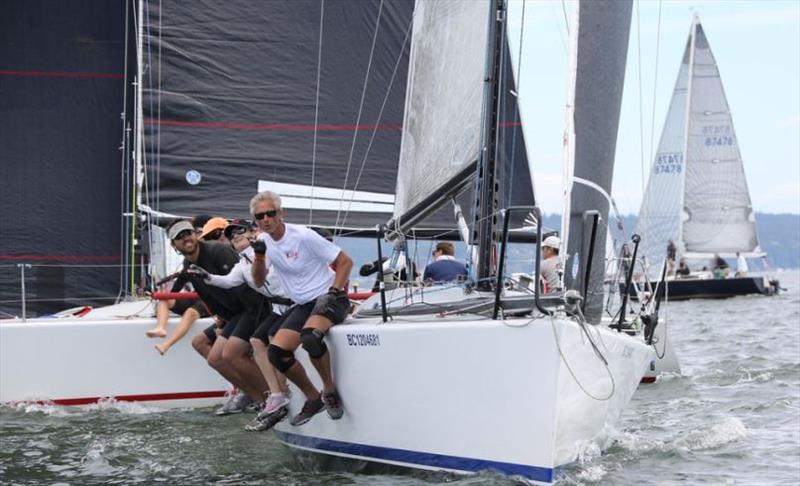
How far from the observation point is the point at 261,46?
13.2 meters

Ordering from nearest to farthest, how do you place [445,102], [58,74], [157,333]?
1. [445,102]
2. [157,333]
3. [58,74]

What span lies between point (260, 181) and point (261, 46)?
141 centimetres

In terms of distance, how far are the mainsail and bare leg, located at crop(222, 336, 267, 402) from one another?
34899 millimetres

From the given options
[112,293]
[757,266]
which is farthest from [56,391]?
[757,266]

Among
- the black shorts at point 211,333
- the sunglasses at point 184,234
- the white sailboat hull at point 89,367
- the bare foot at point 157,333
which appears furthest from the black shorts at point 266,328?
the white sailboat hull at point 89,367

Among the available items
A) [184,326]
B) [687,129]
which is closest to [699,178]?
[687,129]

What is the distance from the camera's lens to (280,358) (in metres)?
7.36

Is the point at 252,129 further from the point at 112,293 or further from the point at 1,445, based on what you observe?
the point at 1,445

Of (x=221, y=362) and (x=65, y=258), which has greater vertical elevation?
(x=65, y=258)

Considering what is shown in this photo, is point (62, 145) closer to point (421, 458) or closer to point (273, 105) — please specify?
point (273, 105)

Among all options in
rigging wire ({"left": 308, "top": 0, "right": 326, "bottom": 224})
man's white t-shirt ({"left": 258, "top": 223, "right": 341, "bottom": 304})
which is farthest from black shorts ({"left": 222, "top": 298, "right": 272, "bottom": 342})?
rigging wire ({"left": 308, "top": 0, "right": 326, "bottom": 224})

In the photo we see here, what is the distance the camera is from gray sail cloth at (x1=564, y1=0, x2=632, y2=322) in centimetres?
708

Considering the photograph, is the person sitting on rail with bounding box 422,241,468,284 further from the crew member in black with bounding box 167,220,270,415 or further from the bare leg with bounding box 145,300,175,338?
the bare leg with bounding box 145,300,175,338

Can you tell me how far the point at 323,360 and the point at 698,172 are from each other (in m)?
38.7
